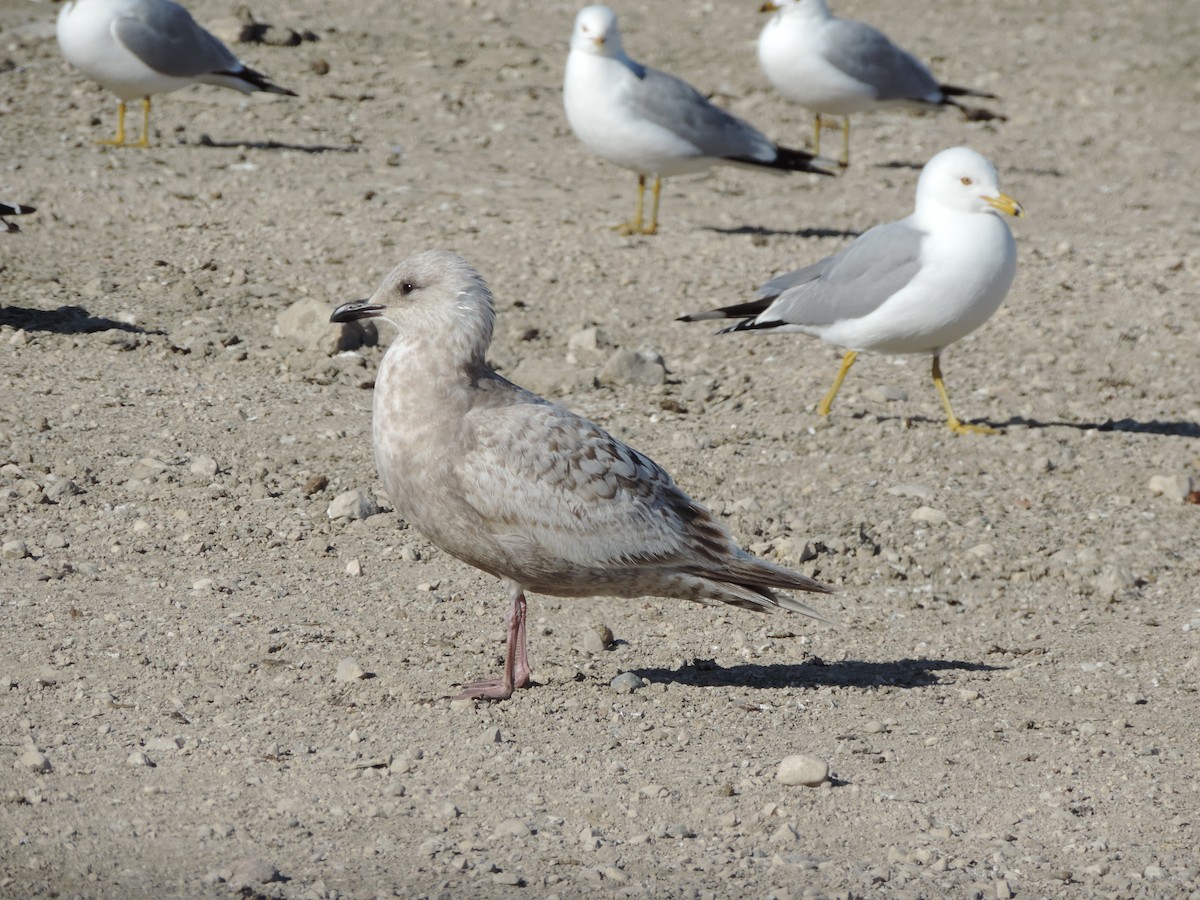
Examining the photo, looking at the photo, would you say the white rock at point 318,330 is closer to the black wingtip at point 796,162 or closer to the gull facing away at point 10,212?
the gull facing away at point 10,212

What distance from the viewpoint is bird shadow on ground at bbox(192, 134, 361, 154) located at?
1180cm

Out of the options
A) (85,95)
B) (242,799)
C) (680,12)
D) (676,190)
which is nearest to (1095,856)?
(242,799)

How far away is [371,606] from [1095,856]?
274 centimetres

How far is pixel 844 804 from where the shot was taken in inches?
180

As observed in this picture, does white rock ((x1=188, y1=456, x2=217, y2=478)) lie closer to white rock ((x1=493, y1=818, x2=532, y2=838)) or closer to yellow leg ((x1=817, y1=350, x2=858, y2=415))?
white rock ((x1=493, y1=818, x2=532, y2=838))

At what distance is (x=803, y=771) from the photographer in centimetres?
464

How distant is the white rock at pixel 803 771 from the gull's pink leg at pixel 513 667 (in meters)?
0.96

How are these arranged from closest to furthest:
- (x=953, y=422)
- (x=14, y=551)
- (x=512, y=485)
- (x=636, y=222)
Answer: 1. (x=512, y=485)
2. (x=14, y=551)
3. (x=953, y=422)
4. (x=636, y=222)

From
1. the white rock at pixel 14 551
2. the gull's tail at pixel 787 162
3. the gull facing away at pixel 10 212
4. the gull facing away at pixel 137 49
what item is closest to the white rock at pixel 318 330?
the gull facing away at pixel 10 212

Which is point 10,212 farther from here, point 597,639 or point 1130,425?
point 1130,425

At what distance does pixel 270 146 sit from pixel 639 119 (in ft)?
9.57

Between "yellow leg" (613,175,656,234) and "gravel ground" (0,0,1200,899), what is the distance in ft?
0.53

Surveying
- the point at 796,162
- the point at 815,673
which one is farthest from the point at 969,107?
the point at 815,673

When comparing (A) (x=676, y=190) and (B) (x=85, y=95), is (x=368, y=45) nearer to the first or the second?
(B) (x=85, y=95)
